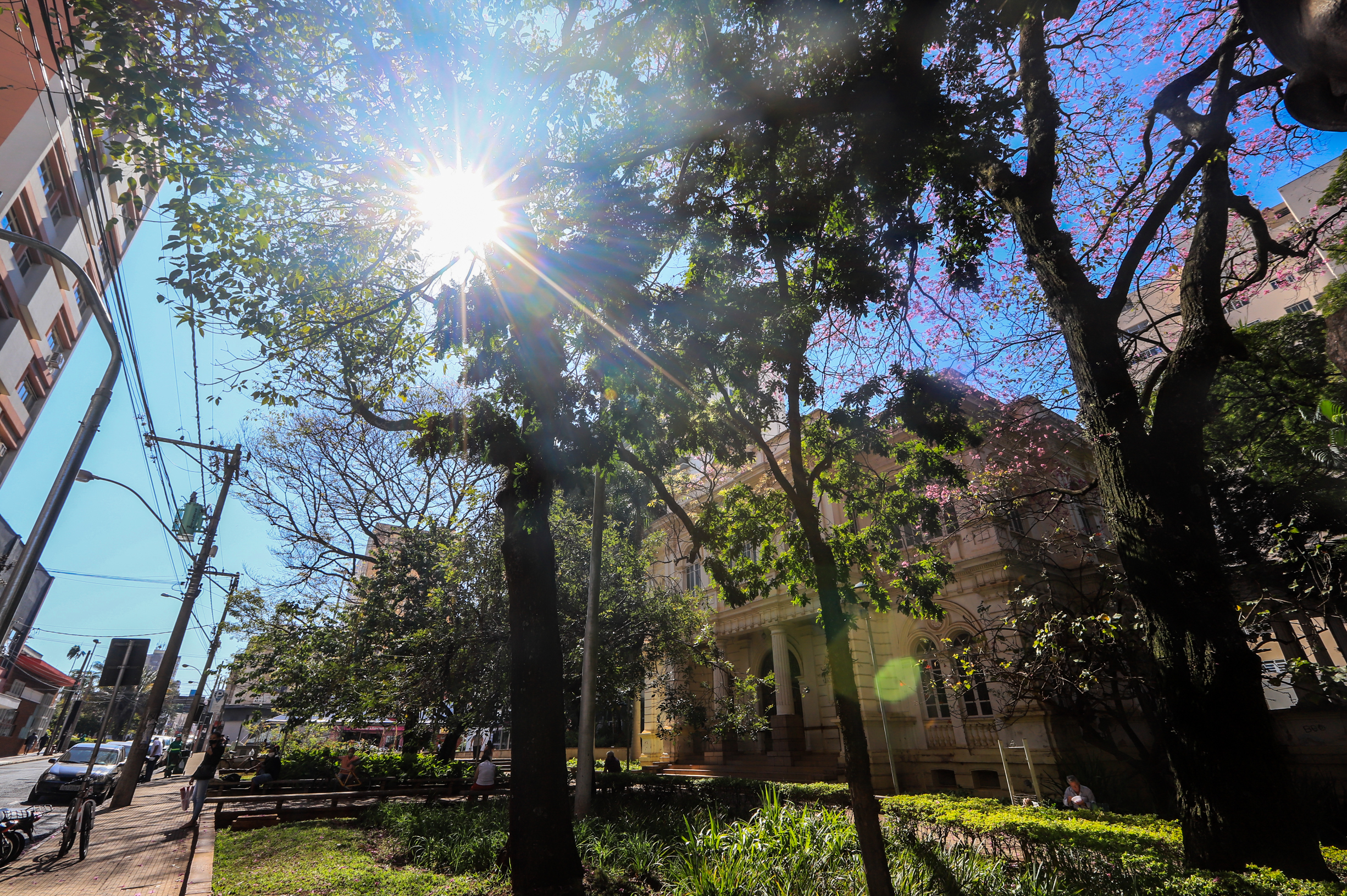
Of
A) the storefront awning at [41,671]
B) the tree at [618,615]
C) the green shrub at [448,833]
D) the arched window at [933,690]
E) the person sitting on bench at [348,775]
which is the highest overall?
the storefront awning at [41,671]

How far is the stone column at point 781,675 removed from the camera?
19844 millimetres

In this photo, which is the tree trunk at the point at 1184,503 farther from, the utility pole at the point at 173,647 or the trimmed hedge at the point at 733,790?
the utility pole at the point at 173,647

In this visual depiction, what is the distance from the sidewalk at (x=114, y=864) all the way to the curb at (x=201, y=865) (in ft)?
0.52

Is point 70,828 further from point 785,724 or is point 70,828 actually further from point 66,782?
point 785,724

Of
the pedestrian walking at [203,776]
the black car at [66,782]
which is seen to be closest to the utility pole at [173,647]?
the black car at [66,782]

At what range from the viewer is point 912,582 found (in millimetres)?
8852

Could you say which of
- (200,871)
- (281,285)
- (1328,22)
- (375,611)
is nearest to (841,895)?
(1328,22)

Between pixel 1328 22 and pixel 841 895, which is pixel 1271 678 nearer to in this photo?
pixel 841 895

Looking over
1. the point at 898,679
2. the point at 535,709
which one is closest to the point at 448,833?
the point at 535,709

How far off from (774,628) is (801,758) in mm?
3987

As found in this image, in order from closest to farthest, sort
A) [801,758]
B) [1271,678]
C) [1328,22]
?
[1328,22] → [1271,678] → [801,758]

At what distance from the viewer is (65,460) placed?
638 centimetres

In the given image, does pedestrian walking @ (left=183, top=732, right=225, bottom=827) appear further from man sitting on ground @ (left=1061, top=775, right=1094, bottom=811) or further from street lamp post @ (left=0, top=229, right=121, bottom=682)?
man sitting on ground @ (left=1061, top=775, right=1094, bottom=811)

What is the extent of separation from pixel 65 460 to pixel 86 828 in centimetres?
634
